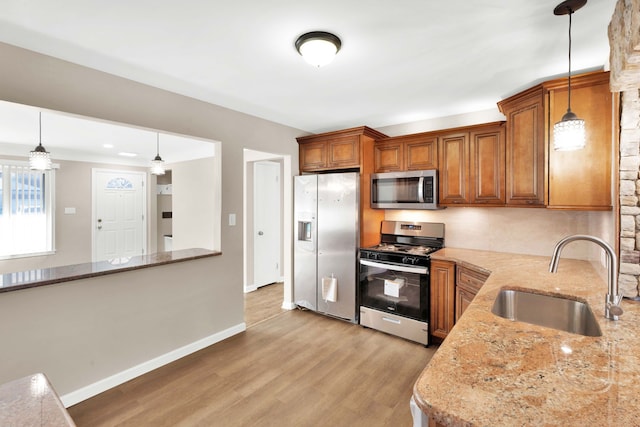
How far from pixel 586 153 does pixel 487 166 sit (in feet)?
2.53

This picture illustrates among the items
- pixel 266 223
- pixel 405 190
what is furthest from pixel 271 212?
pixel 405 190

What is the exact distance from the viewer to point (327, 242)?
354cm

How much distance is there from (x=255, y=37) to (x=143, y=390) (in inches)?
104

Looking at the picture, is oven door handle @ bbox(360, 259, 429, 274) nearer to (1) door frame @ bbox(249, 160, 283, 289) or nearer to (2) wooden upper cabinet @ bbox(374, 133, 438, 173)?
(2) wooden upper cabinet @ bbox(374, 133, 438, 173)

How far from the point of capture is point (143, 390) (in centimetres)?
221

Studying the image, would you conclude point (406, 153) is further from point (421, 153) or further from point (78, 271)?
point (78, 271)

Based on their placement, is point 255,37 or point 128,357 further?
point 128,357

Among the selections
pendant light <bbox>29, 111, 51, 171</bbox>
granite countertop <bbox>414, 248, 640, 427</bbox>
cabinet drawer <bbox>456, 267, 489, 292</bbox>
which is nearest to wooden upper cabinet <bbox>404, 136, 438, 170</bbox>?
cabinet drawer <bbox>456, 267, 489, 292</bbox>

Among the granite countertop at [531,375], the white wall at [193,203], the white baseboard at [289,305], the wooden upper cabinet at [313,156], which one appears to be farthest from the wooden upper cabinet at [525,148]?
the white wall at [193,203]

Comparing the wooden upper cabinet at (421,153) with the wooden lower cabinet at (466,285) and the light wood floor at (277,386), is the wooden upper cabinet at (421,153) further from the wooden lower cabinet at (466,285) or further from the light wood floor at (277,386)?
the light wood floor at (277,386)

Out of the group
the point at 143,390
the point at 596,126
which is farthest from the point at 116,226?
the point at 596,126

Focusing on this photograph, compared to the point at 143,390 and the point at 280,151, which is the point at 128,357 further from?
the point at 280,151

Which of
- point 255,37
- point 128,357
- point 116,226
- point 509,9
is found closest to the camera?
point 509,9

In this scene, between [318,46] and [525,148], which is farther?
[525,148]
